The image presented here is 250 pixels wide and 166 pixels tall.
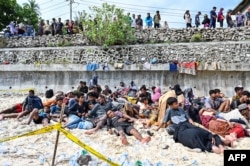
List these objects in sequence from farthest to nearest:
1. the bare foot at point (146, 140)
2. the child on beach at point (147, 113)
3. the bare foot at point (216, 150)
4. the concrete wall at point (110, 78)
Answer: the concrete wall at point (110, 78) < the child on beach at point (147, 113) < the bare foot at point (146, 140) < the bare foot at point (216, 150)

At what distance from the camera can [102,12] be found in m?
19.5

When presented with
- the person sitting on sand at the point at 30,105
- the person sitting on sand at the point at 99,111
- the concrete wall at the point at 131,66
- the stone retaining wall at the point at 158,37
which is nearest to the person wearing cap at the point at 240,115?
the person sitting on sand at the point at 99,111

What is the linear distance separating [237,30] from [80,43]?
8.03 metres

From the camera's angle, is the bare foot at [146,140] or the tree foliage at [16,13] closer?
the bare foot at [146,140]

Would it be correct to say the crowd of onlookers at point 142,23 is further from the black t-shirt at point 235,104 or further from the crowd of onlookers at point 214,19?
the black t-shirt at point 235,104

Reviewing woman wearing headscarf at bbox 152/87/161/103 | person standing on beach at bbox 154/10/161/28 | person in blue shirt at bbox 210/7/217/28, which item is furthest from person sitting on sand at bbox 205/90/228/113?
person standing on beach at bbox 154/10/161/28

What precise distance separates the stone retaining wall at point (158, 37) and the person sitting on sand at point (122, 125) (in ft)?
32.7

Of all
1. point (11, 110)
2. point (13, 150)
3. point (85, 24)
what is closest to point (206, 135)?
point (13, 150)

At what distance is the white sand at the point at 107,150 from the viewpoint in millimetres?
7504

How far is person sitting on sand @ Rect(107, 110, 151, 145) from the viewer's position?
28.9ft

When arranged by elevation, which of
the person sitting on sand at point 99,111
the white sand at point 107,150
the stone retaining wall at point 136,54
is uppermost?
the stone retaining wall at point 136,54

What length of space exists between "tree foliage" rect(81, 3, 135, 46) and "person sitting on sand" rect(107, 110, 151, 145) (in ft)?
32.0

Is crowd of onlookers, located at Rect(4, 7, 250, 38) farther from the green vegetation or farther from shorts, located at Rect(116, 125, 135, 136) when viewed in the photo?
shorts, located at Rect(116, 125, 135, 136)

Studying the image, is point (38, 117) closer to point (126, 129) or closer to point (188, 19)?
point (126, 129)
